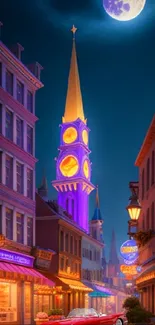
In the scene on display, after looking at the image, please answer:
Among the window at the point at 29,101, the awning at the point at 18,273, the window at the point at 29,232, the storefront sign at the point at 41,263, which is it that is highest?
the window at the point at 29,101

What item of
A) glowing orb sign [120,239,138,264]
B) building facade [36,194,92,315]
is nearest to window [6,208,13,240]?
glowing orb sign [120,239,138,264]

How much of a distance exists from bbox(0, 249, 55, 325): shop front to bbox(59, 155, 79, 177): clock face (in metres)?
67.4

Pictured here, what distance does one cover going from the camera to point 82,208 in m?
114

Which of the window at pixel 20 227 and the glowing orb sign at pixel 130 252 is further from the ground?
the window at pixel 20 227

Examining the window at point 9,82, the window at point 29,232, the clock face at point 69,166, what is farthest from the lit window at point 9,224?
the clock face at point 69,166

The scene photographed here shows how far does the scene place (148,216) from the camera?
35.2 meters

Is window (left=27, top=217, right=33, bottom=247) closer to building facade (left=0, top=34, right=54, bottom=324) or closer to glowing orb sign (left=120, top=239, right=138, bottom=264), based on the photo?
building facade (left=0, top=34, right=54, bottom=324)

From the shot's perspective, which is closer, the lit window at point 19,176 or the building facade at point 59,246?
the lit window at point 19,176

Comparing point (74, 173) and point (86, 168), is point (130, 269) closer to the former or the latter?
point (74, 173)

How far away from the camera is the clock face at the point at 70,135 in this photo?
118 metres

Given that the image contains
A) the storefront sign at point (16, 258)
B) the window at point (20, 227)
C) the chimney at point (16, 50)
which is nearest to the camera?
the storefront sign at point (16, 258)

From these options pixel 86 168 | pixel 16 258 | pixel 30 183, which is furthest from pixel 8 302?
pixel 86 168

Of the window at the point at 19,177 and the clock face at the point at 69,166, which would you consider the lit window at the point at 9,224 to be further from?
the clock face at the point at 69,166

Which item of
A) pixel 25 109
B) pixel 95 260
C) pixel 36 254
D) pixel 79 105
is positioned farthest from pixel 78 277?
pixel 79 105
